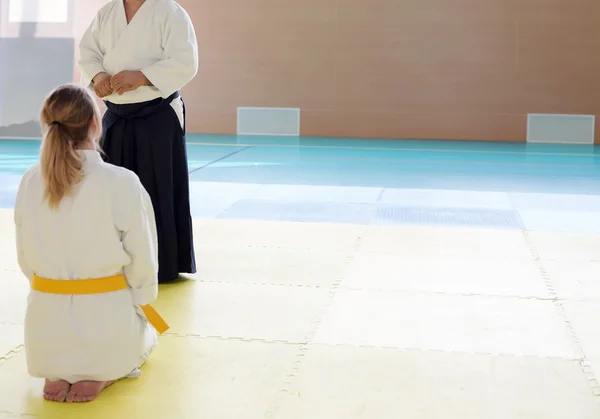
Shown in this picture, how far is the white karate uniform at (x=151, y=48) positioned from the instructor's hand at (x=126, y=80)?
4cm

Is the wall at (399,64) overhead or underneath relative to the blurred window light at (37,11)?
underneath

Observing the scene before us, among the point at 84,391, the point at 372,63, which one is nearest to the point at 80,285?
the point at 84,391

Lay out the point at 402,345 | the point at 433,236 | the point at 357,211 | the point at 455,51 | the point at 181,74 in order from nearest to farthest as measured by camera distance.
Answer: the point at 402,345, the point at 181,74, the point at 433,236, the point at 357,211, the point at 455,51

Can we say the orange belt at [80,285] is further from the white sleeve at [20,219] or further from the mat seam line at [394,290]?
the mat seam line at [394,290]

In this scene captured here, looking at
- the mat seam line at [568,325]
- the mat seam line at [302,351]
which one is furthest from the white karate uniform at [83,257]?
the mat seam line at [568,325]

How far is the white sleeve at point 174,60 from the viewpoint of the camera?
3.88m

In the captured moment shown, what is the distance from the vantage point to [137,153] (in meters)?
4.10

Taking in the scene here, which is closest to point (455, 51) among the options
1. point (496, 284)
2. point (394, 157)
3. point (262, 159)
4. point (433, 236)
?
point (394, 157)

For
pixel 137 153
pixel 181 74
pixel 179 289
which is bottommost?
pixel 179 289

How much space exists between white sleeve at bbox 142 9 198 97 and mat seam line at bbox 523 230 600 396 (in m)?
2.02

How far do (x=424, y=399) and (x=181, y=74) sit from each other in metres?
2.00

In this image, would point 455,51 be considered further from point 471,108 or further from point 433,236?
point 433,236

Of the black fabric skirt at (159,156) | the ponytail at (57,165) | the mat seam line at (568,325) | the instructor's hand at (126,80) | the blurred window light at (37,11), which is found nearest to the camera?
the ponytail at (57,165)

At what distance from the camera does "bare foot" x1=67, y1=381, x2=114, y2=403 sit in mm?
2693
